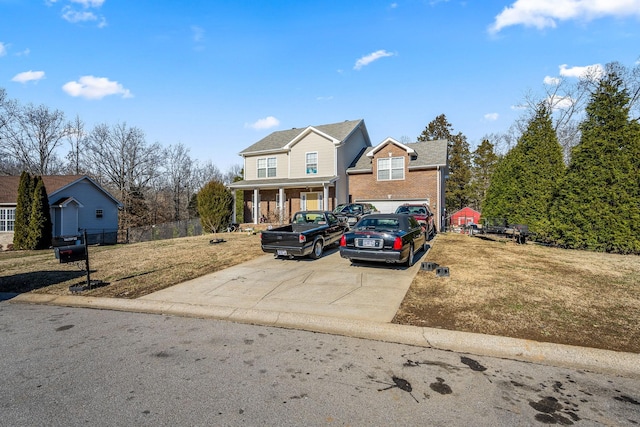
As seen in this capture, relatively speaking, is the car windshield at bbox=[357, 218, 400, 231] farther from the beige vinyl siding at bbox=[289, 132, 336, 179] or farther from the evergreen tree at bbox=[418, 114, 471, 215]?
the evergreen tree at bbox=[418, 114, 471, 215]

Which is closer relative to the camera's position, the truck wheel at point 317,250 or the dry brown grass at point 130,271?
the dry brown grass at point 130,271

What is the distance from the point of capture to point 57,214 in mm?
25688

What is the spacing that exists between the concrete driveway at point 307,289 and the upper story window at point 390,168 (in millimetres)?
15508

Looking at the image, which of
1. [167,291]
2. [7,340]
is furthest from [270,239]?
[7,340]

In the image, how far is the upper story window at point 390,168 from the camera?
24062 mm

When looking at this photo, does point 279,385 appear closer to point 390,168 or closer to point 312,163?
point 390,168

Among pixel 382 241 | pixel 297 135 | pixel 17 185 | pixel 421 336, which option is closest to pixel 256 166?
pixel 297 135

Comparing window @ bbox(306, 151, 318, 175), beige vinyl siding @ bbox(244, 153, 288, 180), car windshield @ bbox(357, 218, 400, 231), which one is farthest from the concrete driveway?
beige vinyl siding @ bbox(244, 153, 288, 180)

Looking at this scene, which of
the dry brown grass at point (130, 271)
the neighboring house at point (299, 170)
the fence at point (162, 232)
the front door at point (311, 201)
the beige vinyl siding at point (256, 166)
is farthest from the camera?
the fence at point (162, 232)

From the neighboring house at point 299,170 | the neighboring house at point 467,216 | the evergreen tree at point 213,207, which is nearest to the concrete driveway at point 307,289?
the neighboring house at point 299,170

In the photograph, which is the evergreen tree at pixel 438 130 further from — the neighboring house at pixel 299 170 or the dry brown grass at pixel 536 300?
the dry brown grass at pixel 536 300

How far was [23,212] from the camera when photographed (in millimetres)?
21484

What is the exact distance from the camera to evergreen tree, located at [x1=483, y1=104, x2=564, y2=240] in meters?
14.8

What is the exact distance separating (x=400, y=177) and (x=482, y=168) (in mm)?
30807
